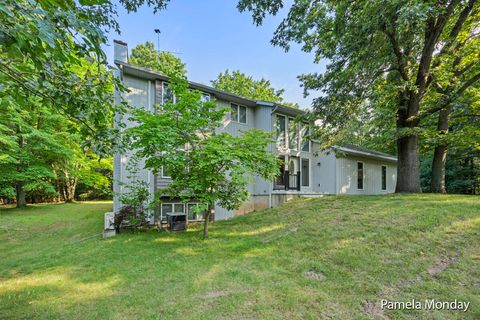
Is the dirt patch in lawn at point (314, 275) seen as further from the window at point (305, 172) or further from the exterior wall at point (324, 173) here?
the window at point (305, 172)

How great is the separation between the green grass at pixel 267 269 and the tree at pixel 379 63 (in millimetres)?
3913

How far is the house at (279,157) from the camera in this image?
416 inches

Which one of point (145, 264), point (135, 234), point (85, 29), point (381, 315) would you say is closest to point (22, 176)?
point (135, 234)

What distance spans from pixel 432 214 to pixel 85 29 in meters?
9.00

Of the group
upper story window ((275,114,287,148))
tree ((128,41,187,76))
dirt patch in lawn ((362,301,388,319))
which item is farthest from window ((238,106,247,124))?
tree ((128,41,187,76))

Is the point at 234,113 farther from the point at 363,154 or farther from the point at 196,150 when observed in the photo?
the point at 363,154

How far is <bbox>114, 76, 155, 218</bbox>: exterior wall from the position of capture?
10.1 metres

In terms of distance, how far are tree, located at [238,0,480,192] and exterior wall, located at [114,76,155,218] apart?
580cm

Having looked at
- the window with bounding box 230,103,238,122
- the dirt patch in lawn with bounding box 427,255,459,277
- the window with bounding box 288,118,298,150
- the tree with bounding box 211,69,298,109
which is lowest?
the dirt patch in lawn with bounding box 427,255,459,277

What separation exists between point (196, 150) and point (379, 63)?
7730 millimetres

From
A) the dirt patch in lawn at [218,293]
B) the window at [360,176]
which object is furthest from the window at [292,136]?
the dirt patch in lawn at [218,293]

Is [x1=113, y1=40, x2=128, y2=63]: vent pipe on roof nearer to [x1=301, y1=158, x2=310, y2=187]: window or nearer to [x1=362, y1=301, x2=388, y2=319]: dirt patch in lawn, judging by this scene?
[x1=301, y1=158, x2=310, y2=187]: window

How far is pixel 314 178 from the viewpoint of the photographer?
16.2 meters

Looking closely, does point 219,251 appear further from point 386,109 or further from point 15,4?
point 386,109
